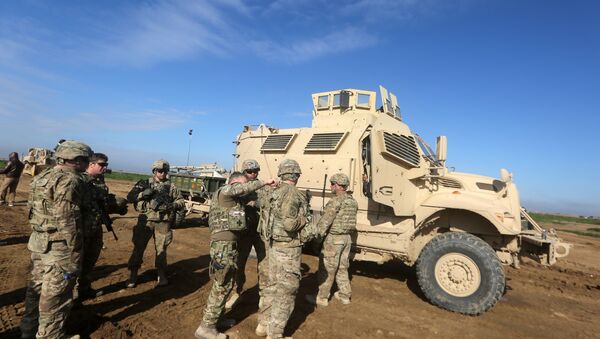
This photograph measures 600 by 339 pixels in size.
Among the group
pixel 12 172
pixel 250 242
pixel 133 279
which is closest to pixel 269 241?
pixel 250 242

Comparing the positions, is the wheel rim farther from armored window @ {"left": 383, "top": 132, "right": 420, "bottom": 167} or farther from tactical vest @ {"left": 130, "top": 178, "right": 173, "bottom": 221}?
tactical vest @ {"left": 130, "top": 178, "right": 173, "bottom": 221}

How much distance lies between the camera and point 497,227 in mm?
5062

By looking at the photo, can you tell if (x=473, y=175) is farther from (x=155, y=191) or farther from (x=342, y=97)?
(x=155, y=191)

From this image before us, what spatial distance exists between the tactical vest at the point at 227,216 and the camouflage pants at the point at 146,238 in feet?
5.74

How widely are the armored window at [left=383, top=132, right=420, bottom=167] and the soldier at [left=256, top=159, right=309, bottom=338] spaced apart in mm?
2647

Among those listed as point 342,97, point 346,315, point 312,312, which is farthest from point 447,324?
point 342,97

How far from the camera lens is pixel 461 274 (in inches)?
198

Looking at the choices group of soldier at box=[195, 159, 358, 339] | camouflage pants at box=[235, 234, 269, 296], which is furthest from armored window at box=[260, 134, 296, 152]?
group of soldier at box=[195, 159, 358, 339]

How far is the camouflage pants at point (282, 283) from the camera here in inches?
141

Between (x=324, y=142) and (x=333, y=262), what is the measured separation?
254 cm

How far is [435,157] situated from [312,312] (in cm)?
375

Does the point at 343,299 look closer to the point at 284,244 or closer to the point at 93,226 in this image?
the point at 284,244

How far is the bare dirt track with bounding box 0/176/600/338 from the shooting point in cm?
402

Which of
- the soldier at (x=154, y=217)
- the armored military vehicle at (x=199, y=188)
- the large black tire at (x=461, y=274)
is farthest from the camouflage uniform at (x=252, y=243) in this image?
the armored military vehicle at (x=199, y=188)
